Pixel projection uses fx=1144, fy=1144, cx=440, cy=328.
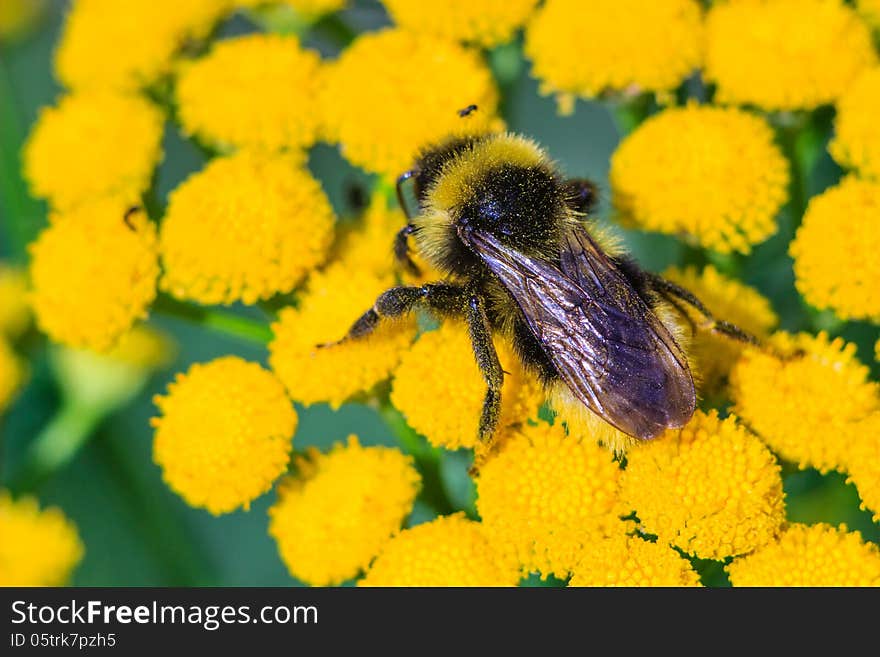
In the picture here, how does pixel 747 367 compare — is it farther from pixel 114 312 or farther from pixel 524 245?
pixel 114 312

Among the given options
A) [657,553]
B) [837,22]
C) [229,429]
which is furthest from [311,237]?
[837,22]

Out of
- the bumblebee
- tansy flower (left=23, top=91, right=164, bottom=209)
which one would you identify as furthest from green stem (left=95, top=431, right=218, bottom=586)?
the bumblebee

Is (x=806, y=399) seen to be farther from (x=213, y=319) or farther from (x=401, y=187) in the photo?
(x=213, y=319)

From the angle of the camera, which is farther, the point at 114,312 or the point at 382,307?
the point at 114,312

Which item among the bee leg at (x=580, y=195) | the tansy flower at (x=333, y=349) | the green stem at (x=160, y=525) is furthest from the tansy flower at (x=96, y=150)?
the bee leg at (x=580, y=195)

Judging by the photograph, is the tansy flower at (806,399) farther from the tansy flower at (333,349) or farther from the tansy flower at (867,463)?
the tansy flower at (333,349)

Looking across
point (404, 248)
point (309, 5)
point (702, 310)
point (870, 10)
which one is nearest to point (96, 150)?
point (309, 5)

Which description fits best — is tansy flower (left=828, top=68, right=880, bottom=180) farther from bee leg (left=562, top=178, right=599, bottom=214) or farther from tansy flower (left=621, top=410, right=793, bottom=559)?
tansy flower (left=621, top=410, right=793, bottom=559)
